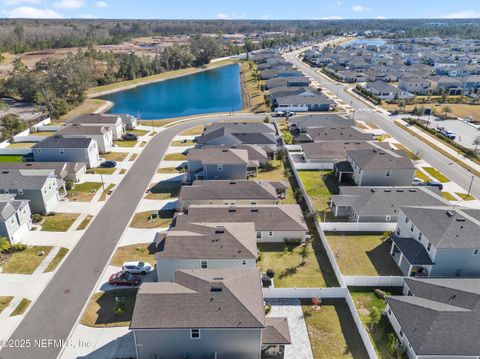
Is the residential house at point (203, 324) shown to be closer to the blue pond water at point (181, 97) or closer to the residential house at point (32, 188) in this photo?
the residential house at point (32, 188)

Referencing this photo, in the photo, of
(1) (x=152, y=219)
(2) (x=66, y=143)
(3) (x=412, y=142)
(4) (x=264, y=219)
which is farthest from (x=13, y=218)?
(3) (x=412, y=142)

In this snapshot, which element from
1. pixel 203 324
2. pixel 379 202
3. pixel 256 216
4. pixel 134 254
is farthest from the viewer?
pixel 379 202

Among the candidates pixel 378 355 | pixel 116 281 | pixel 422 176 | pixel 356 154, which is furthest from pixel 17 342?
pixel 422 176

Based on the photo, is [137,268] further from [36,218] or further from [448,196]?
[448,196]

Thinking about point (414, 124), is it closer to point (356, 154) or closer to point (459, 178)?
point (459, 178)

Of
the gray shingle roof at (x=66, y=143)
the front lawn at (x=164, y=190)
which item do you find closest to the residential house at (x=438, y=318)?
the front lawn at (x=164, y=190)

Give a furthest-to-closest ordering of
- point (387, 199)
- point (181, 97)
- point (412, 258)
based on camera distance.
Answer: point (181, 97)
point (387, 199)
point (412, 258)

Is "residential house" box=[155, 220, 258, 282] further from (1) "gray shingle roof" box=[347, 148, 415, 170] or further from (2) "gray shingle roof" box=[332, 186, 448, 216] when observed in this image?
(1) "gray shingle roof" box=[347, 148, 415, 170]
